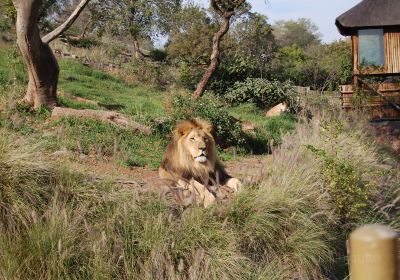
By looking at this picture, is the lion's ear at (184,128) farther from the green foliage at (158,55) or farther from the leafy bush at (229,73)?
the green foliage at (158,55)

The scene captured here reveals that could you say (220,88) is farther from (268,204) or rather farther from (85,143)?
(268,204)

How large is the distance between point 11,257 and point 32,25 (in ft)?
22.7

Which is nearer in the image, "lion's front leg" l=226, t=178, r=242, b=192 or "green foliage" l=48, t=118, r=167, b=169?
"lion's front leg" l=226, t=178, r=242, b=192

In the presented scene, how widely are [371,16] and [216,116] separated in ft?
34.6

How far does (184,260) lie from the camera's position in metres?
4.80

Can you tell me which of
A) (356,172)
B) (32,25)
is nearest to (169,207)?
(356,172)

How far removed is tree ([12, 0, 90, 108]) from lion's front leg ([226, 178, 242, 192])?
582 cm

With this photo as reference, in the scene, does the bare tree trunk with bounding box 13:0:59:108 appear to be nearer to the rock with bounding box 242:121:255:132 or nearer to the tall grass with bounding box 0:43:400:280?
the rock with bounding box 242:121:255:132

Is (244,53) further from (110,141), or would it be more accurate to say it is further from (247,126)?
(110,141)

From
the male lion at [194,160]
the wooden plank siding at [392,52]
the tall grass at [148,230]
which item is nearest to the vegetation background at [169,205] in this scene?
the tall grass at [148,230]

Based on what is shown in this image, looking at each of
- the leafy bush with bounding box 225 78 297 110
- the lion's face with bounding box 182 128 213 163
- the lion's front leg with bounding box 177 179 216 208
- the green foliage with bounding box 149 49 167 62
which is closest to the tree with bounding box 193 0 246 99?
the leafy bush with bounding box 225 78 297 110

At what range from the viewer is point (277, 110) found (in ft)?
58.5

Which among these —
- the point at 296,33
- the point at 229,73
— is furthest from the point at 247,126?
the point at 296,33

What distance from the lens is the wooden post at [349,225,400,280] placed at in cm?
133
